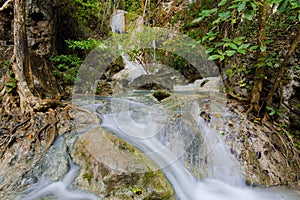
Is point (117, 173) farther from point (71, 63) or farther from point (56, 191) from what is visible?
point (71, 63)

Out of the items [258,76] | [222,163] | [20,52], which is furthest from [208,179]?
[20,52]

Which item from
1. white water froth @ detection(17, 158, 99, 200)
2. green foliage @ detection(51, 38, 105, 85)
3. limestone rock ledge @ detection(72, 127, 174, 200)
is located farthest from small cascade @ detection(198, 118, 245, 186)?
green foliage @ detection(51, 38, 105, 85)

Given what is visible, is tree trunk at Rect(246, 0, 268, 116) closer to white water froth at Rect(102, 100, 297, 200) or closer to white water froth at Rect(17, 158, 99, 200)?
white water froth at Rect(102, 100, 297, 200)

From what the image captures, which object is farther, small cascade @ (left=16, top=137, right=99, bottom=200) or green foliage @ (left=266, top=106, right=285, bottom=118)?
green foliage @ (left=266, top=106, right=285, bottom=118)

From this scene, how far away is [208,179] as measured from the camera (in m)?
2.38

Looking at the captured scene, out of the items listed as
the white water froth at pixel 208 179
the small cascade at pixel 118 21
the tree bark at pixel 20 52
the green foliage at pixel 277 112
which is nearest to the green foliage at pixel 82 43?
the tree bark at pixel 20 52

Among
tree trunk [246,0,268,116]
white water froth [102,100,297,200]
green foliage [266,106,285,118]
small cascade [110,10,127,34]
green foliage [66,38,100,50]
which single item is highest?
small cascade [110,10,127,34]

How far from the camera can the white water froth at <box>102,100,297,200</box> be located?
7.27 ft

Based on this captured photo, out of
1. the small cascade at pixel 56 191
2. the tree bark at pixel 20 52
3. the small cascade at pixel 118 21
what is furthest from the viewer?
the small cascade at pixel 118 21

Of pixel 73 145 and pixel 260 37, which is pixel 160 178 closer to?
pixel 73 145

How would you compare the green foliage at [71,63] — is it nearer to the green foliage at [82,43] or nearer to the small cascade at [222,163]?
the green foliage at [82,43]

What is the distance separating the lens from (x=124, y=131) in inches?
119

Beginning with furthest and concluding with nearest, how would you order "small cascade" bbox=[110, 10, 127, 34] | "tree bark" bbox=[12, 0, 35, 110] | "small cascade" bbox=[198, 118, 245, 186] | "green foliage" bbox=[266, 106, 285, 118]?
"small cascade" bbox=[110, 10, 127, 34], "tree bark" bbox=[12, 0, 35, 110], "green foliage" bbox=[266, 106, 285, 118], "small cascade" bbox=[198, 118, 245, 186]

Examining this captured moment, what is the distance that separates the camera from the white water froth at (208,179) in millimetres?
2215
